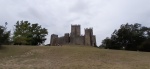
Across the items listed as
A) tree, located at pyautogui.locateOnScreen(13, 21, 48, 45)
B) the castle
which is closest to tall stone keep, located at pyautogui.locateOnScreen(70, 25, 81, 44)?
the castle

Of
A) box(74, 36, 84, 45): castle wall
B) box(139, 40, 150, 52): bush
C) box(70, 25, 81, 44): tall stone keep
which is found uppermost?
box(70, 25, 81, 44): tall stone keep

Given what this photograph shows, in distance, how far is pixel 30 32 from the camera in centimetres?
5275

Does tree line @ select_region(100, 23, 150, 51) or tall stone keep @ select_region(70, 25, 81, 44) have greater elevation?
tall stone keep @ select_region(70, 25, 81, 44)

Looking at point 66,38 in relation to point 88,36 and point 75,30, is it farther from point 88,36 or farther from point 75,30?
point 88,36

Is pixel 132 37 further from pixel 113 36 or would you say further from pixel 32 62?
pixel 32 62

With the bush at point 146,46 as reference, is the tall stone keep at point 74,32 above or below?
above

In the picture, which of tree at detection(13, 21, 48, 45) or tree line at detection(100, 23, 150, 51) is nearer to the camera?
tree line at detection(100, 23, 150, 51)

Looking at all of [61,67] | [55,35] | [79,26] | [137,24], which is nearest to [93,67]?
[61,67]

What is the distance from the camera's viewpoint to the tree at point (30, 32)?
51.0 m

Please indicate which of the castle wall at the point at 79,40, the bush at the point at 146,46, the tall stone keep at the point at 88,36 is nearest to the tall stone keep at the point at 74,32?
the castle wall at the point at 79,40

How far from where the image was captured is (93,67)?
1861 centimetres

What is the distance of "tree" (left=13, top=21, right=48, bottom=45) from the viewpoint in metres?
51.0

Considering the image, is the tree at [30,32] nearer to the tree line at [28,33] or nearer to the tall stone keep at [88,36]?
the tree line at [28,33]

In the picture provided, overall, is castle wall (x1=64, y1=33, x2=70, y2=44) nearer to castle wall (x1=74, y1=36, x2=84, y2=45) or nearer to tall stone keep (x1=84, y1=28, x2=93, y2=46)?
castle wall (x1=74, y1=36, x2=84, y2=45)
